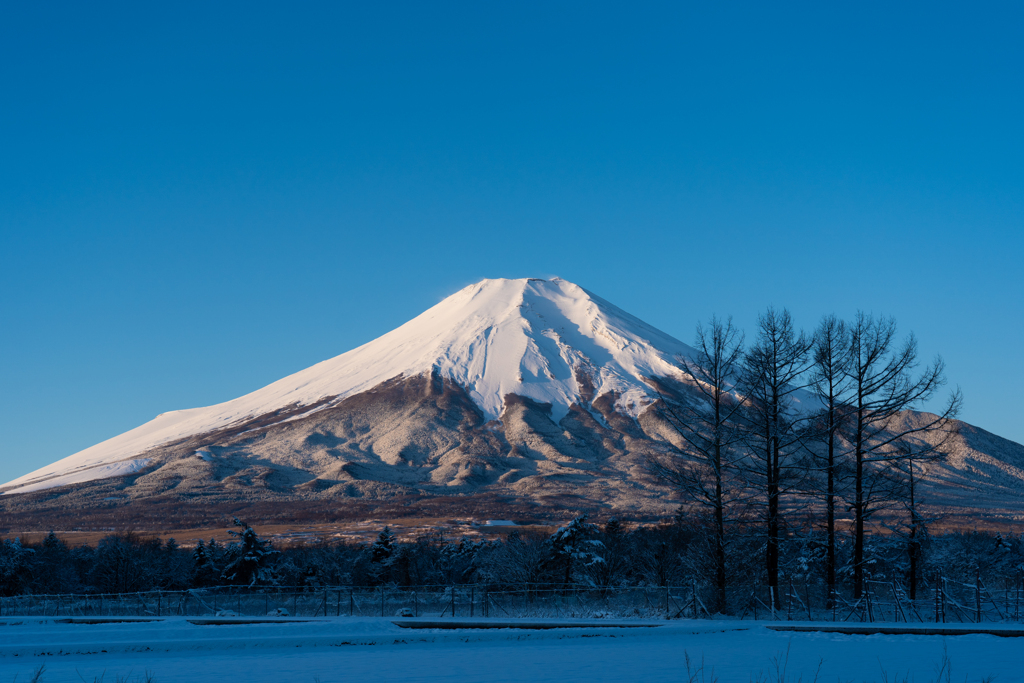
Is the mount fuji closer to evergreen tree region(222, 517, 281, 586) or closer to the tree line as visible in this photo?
the tree line

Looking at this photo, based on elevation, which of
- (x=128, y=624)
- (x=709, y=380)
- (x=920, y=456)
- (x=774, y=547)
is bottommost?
(x=128, y=624)

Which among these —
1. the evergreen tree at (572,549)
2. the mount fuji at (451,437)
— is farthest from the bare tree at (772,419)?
the mount fuji at (451,437)

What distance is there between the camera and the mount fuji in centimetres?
11550

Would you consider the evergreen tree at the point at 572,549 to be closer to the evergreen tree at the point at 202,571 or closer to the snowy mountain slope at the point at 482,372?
the evergreen tree at the point at 202,571

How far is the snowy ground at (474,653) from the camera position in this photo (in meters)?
11.6

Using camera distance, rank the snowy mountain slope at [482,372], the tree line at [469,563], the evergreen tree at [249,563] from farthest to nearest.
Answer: the snowy mountain slope at [482,372], the evergreen tree at [249,563], the tree line at [469,563]

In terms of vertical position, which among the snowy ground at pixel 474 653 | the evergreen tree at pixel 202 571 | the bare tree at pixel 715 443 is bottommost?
the evergreen tree at pixel 202 571

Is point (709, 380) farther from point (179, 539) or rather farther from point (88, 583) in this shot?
point (179, 539)

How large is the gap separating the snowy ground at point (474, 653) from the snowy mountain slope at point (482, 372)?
452ft

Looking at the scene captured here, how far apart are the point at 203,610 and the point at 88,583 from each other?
17.7 metres

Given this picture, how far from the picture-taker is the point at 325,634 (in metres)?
16.1

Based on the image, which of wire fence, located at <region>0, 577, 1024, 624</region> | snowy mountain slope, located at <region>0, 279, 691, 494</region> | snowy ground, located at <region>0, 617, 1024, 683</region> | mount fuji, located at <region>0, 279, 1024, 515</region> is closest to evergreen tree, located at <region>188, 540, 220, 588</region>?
wire fence, located at <region>0, 577, 1024, 624</region>

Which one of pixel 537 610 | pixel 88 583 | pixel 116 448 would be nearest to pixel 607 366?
pixel 116 448

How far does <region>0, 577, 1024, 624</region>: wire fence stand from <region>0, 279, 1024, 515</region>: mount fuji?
6930 cm
